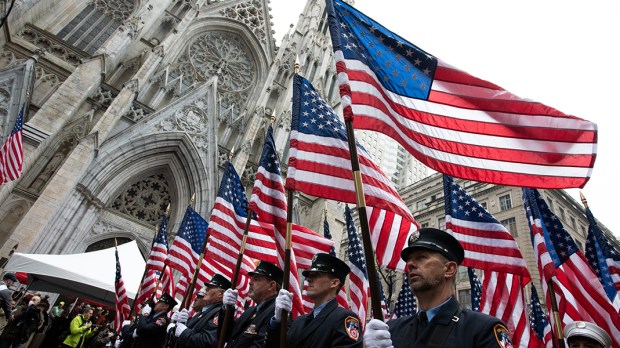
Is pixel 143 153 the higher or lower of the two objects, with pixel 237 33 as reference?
lower

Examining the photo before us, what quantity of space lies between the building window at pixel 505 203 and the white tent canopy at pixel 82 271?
79.1ft

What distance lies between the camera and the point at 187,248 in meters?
9.31

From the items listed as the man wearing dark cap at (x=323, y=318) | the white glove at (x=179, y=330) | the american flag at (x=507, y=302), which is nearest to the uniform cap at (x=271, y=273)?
the man wearing dark cap at (x=323, y=318)

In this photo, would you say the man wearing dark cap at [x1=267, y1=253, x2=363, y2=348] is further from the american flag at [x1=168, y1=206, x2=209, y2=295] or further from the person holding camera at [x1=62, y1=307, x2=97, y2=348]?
the person holding camera at [x1=62, y1=307, x2=97, y2=348]

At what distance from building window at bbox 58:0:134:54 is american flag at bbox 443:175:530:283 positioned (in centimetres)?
1780

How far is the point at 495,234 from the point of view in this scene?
6.27m

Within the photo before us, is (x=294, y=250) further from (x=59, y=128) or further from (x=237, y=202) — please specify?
(x=59, y=128)

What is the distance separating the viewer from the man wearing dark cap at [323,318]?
305 cm

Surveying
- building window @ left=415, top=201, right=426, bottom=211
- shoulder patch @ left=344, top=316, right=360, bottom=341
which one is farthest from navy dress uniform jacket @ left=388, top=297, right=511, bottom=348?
building window @ left=415, top=201, right=426, bottom=211

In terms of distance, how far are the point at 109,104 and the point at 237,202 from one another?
10473mm

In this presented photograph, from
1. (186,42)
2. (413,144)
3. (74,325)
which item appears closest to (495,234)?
(413,144)

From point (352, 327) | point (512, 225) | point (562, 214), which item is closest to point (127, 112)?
point (352, 327)

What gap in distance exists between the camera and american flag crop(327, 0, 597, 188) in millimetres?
3281

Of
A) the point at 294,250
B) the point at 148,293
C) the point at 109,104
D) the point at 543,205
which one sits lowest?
the point at 148,293
